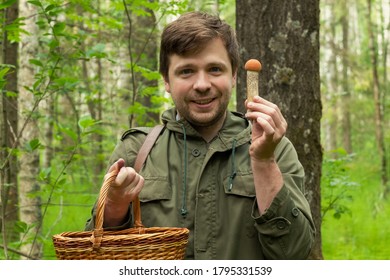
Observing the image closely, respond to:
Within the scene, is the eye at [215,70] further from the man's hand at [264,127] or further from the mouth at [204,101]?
the man's hand at [264,127]

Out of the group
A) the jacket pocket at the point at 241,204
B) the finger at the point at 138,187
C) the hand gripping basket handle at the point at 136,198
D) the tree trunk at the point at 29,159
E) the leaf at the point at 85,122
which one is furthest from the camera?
the tree trunk at the point at 29,159

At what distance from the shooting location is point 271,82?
12.0ft

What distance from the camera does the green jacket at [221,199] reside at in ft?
7.23

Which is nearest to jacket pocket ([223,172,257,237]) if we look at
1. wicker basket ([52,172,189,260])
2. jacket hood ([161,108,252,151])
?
jacket hood ([161,108,252,151])

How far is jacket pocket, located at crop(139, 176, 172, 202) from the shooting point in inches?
91.4

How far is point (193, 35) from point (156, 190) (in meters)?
0.66

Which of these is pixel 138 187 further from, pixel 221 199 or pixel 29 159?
pixel 29 159

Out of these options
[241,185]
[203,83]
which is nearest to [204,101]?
[203,83]

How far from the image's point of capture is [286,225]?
2.17m

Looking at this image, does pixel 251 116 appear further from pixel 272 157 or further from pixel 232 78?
pixel 232 78

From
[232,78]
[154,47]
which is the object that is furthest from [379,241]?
[232,78]

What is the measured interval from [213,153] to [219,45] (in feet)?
1.51

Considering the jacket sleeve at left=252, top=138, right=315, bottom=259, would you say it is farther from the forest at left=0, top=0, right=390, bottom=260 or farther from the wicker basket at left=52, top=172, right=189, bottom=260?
the forest at left=0, top=0, right=390, bottom=260

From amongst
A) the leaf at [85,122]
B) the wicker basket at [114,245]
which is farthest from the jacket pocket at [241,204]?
the leaf at [85,122]
